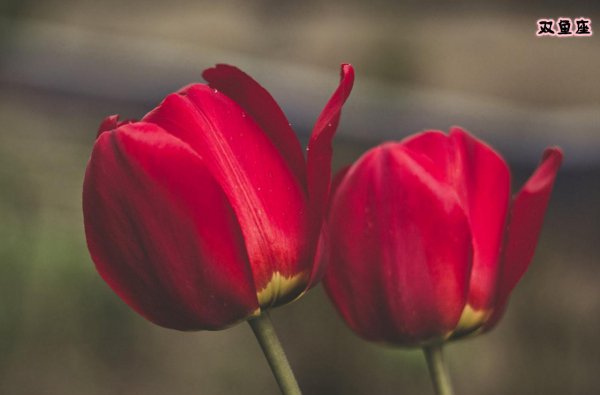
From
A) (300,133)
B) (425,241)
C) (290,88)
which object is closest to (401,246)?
(425,241)

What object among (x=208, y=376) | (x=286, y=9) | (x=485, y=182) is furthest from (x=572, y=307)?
(x=485, y=182)

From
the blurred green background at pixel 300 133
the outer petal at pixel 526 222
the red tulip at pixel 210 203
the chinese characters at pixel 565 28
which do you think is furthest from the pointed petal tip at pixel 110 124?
the blurred green background at pixel 300 133

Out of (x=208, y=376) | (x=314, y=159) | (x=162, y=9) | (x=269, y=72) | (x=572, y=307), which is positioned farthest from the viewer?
(x=162, y=9)

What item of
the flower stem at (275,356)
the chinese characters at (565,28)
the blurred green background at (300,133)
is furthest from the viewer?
the blurred green background at (300,133)

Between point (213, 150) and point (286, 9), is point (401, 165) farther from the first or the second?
point (286, 9)

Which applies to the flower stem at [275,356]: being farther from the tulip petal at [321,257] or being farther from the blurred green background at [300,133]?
A: the blurred green background at [300,133]

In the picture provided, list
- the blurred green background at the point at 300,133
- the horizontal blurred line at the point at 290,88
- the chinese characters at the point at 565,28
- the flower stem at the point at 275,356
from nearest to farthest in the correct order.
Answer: the flower stem at the point at 275,356
the chinese characters at the point at 565,28
the blurred green background at the point at 300,133
the horizontal blurred line at the point at 290,88
